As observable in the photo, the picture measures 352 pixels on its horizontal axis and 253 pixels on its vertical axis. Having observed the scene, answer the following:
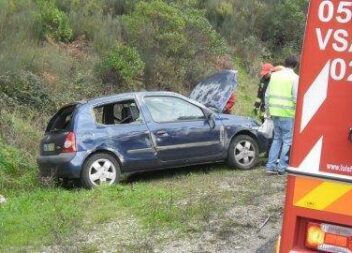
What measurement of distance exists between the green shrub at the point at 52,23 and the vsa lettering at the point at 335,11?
42.1 ft

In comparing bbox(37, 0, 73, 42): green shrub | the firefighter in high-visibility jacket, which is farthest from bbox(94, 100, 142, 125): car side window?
bbox(37, 0, 73, 42): green shrub

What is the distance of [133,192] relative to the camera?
8.82m

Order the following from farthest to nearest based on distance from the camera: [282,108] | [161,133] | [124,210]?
[161,133] → [282,108] → [124,210]

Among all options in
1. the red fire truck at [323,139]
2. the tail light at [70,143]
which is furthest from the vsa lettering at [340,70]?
the tail light at [70,143]

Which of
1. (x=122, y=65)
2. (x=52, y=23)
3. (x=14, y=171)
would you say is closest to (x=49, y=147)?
(x=14, y=171)

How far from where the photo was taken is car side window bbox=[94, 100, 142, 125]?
1066 cm

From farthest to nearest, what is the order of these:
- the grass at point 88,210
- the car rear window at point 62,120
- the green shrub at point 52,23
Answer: the green shrub at point 52,23 < the car rear window at point 62,120 < the grass at point 88,210

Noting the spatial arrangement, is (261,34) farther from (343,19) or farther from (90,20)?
(343,19)

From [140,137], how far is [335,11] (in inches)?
283

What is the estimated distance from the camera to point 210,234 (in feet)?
21.8

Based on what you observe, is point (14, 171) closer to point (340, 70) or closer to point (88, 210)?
point (88, 210)

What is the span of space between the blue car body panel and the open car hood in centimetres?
46

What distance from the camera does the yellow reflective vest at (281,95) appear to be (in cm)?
934

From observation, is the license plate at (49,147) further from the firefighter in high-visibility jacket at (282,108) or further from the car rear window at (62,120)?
the firefighter in high-visibility jacket at (282,108)
